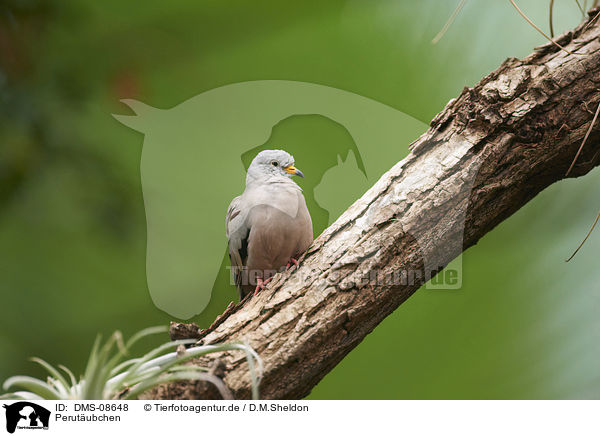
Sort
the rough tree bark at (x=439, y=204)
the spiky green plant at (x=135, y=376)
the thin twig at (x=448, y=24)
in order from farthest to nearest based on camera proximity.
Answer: the thin twig at (x=448, y=24) → the rough tree bark at (x=439, y=204) → the spiky green plant at (x=135, y=376)

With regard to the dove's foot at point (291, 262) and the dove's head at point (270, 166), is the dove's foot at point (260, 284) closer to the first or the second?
the dove's foot at point (291, 262)

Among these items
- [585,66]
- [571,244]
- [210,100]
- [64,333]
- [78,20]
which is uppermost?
[78,20]

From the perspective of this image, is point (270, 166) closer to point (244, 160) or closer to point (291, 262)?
point (244, 160)

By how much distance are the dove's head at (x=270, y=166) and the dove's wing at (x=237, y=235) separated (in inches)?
3.5

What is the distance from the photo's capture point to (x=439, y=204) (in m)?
1.20

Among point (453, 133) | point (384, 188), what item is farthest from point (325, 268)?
point (453, 133)

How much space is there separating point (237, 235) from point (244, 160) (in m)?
0.24

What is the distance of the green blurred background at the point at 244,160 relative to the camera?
54.3 inches

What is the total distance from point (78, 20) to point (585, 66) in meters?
1.55
